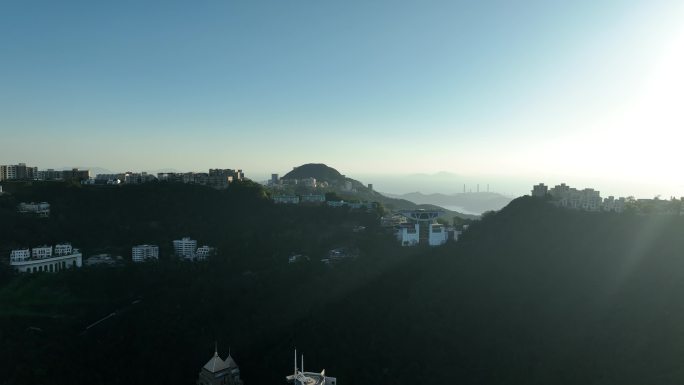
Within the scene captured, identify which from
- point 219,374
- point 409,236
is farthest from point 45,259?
point 409,236

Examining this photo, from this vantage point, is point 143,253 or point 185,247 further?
point 185,247

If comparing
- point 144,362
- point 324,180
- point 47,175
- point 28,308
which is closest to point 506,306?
point 144,362

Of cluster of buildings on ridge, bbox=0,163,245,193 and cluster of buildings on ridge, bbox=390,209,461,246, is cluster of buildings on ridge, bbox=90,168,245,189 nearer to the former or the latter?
cluster of buildings on ridge, bbox=0,163,245,193

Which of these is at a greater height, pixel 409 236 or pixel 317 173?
pixel 317 173

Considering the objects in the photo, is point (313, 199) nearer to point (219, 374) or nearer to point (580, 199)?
point (580, 199)

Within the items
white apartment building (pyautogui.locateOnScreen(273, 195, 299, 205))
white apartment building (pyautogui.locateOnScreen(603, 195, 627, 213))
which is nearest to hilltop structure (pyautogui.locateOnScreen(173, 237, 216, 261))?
white apartment building (pyautogui.locateOnScreen(273, 195, 299, 205))

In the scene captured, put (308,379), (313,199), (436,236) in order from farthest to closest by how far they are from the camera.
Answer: (313,199) → (436,236) → (308,379)

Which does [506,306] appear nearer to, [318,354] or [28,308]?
[318,354]

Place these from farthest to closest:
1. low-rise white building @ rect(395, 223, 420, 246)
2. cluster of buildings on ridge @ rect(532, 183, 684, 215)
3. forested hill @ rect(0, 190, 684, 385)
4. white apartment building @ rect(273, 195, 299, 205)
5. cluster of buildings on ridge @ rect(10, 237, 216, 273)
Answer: white apartment building @ rect(273, 195, 299, 205), low-rise white building @ rect(395, 223, 420, 246), cluster of buildings on ridge @ rect(10, 237, 216, 273), cluster of buildings on ridge @ rect(532, 183, 684, 215), forested hill @ rect(0, 190, 684, 385)
